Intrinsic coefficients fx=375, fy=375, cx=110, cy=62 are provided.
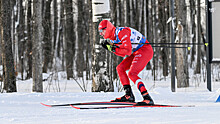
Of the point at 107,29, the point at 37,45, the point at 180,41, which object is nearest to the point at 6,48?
the point at 37,45

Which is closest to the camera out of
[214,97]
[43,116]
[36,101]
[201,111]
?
[43,116]

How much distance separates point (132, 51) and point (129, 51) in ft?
1.35

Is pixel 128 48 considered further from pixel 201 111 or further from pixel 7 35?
pixel 7 35

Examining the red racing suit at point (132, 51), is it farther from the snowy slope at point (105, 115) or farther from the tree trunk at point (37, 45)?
the tree trunk at point (37, 45)

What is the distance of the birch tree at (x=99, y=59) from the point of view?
28.4 ft

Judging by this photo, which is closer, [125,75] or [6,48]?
[125,75]

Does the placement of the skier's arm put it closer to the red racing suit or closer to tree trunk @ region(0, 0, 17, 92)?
the red racing suit

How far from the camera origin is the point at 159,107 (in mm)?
5598

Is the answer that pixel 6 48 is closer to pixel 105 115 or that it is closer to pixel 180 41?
pixel 180 41

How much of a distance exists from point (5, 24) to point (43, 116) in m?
6.25

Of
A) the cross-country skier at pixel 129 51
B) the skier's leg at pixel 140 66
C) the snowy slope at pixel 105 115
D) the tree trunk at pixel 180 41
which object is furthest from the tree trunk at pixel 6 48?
the skier's leg at pixel 140 66

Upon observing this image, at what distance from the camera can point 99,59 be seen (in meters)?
8.77

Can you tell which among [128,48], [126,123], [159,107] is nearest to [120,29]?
[128,48]

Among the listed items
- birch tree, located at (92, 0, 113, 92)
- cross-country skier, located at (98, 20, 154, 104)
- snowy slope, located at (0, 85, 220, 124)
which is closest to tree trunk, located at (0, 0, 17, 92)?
birch tree, located at (92, 0, 113, 92)
